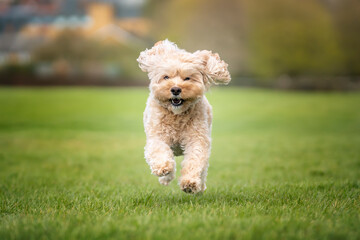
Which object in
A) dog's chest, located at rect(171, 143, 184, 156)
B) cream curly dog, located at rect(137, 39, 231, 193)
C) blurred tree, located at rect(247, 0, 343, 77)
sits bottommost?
dog's chest, located at rect(171, 143, 184, 156)

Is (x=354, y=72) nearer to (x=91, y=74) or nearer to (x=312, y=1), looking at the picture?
(x=312, y=1)

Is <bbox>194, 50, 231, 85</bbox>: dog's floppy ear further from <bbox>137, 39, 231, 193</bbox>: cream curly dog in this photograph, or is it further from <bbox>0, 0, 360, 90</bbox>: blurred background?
<bbox>0, 0, 360, 90</bbox>: blurred background

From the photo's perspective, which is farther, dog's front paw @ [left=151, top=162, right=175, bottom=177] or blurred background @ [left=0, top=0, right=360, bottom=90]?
blurred background @ [left=0, top=0, right=360, bottom=90]

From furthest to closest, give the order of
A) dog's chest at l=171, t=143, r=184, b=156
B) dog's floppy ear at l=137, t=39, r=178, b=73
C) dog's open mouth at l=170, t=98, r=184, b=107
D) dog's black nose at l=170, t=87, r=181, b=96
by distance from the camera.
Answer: dog's chest at l=171, t=143, r=184, b=156 < dog's floppy ear at l=137, t=39, r=178, b=73 < dog's open mouth at l=170, t=98, r=184, b=107 < dog's black nose at l=170, t=87, r=181, b=96

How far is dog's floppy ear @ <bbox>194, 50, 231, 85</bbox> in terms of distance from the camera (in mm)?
5883

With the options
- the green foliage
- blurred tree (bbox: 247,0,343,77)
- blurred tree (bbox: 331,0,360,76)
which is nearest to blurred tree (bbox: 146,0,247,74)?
the green foliage

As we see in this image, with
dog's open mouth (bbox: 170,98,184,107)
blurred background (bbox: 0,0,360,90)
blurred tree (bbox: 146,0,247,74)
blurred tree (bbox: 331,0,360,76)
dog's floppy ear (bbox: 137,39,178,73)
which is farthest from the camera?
blurred tree (bbox: 331,0,360,76)

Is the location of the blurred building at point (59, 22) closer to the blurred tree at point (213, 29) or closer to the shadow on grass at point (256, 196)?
the blurred tree at point (213, 29)

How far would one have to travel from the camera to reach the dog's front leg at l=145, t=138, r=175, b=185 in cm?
536

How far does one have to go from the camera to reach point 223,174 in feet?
32.0

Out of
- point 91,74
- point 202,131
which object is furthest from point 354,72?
point 202,131

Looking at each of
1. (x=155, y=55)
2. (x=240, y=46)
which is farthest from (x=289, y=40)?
(x=155, y=55)

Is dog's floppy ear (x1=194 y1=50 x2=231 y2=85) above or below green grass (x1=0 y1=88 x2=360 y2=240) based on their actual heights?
above

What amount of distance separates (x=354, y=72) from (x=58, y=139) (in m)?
45.0
